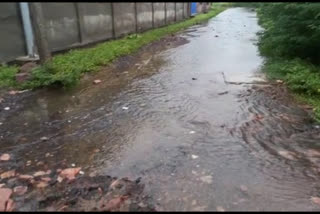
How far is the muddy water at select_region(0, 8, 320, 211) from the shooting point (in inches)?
128

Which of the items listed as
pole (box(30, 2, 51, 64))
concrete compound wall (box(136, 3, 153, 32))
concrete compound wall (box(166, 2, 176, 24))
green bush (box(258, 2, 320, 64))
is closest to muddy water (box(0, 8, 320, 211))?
pole (box(30, 2, 51, 64))

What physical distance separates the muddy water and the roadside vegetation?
41 cm

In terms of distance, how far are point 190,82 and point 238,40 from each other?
640 centimetres

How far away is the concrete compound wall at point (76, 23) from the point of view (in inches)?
284

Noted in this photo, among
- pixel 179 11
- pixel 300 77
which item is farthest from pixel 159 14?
pixel 300 77

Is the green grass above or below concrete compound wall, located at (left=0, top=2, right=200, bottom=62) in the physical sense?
below

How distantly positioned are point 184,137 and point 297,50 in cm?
494

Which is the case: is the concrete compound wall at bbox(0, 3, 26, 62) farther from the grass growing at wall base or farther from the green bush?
the green bush

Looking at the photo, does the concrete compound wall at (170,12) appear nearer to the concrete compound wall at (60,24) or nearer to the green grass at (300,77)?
the concrete compound wall at (60,24)

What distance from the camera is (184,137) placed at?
4.36 m

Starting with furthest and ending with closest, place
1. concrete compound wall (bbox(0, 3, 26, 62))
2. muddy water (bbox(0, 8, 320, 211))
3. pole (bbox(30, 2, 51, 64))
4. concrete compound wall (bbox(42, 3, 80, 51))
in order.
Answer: concrete compound wall (bbox(42, 3, 80, 51)), concrete compound wall (bbox(0, 3, 26, 62)), pole (bbox(30, 2, 51, 64)), muddy water (bbox(0, 8, 320, 211))

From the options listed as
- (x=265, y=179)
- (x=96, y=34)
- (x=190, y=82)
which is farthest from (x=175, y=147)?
(x=96, y=34)

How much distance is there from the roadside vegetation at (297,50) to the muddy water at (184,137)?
41 centimetres

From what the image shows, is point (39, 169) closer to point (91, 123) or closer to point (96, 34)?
point (91, 123)
